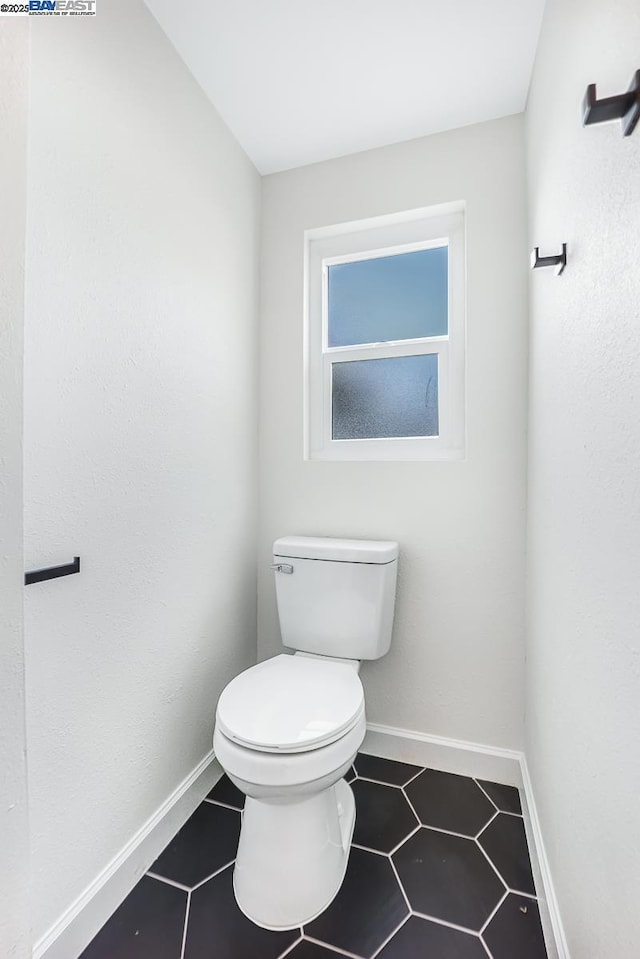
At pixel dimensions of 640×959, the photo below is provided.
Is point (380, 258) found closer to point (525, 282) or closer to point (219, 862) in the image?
point (525, 282)

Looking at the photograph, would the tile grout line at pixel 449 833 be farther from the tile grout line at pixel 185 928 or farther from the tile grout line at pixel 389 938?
the tile grout line at pixel 185 928

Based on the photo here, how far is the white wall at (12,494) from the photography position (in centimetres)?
58

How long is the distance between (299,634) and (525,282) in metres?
1.44

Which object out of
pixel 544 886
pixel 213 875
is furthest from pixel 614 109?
pixel 213 875

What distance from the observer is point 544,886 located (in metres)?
1.02

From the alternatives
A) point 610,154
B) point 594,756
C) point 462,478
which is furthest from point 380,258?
point 594,756

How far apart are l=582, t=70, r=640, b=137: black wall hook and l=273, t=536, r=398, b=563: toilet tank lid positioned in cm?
116

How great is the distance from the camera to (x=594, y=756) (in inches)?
28.2

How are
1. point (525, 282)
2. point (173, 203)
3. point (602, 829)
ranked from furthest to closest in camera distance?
point (525, 282)
point (173, 203)
point (602, 829)

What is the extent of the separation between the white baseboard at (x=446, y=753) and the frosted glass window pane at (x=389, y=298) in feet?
4.89

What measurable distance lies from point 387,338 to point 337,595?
3.29 feet

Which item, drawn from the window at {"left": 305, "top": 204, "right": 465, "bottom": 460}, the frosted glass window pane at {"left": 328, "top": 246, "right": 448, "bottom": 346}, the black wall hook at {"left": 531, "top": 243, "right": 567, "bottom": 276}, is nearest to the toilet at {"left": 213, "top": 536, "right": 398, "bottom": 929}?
the window at {"left": 305, "top": 204, "right": 465, "bottom": 460}

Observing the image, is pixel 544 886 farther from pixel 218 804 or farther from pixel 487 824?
pixel 218 804

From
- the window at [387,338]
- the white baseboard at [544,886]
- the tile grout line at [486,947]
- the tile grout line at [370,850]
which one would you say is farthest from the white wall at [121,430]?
the white baseboard at [544,886]
